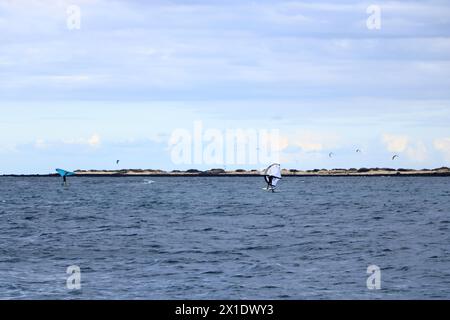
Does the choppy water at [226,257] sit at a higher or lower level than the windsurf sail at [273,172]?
lower

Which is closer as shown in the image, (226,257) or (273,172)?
(226,257)

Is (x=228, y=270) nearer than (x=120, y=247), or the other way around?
(x=228, y=270)

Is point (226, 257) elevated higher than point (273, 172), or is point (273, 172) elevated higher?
point (273, 172)

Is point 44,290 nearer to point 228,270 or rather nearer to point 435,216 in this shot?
point 228,270

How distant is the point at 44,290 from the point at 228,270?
10331mm

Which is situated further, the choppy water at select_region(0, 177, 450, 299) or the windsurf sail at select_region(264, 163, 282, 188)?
the windsurf sail at select_region(264, 163, 282, 188)

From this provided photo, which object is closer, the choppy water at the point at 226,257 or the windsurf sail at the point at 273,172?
the choppy water at the point at 226,257

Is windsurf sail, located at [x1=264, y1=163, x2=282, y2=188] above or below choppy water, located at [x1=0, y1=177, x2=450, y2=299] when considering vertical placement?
above

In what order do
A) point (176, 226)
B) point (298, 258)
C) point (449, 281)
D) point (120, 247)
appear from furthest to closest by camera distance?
point (176, 226) → point (120, 247) → point (298, 258) → point (449, 281)

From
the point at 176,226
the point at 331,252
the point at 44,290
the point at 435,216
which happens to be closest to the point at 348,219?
the point at 435,216

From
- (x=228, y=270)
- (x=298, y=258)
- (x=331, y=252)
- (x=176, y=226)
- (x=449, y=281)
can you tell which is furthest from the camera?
(x=176, y=226)
